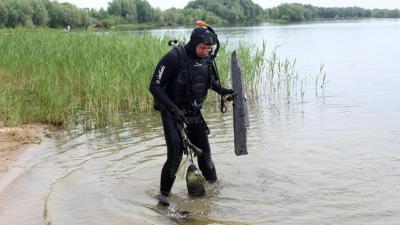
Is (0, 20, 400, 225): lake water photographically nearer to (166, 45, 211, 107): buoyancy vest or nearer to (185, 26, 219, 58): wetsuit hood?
(166, 45, 211, 107): buoyancy vest

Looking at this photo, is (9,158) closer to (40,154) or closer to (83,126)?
(40,154)

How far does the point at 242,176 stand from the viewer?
6.59 meters

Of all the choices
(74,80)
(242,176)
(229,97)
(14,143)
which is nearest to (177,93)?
(229,97)

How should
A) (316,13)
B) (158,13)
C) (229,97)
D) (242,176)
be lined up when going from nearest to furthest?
(229,97)
(242,176)
(158,13)
(316,13)

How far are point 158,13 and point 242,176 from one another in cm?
8371

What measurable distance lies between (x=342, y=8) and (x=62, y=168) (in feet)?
425

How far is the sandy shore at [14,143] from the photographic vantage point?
6660mm

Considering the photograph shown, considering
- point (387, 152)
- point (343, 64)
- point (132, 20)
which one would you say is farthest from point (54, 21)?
point (387, 152)

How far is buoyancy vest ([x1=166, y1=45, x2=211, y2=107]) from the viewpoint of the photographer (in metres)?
5.01

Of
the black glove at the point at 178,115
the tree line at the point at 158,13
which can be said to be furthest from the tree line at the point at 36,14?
the black glove at the point at 178,115

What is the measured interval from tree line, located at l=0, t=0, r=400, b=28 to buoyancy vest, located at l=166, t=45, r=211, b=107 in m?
22.6

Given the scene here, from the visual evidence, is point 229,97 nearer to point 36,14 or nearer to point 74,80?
point 74,80

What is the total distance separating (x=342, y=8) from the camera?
12725cm

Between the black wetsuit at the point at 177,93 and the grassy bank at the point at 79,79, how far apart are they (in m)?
4.58
